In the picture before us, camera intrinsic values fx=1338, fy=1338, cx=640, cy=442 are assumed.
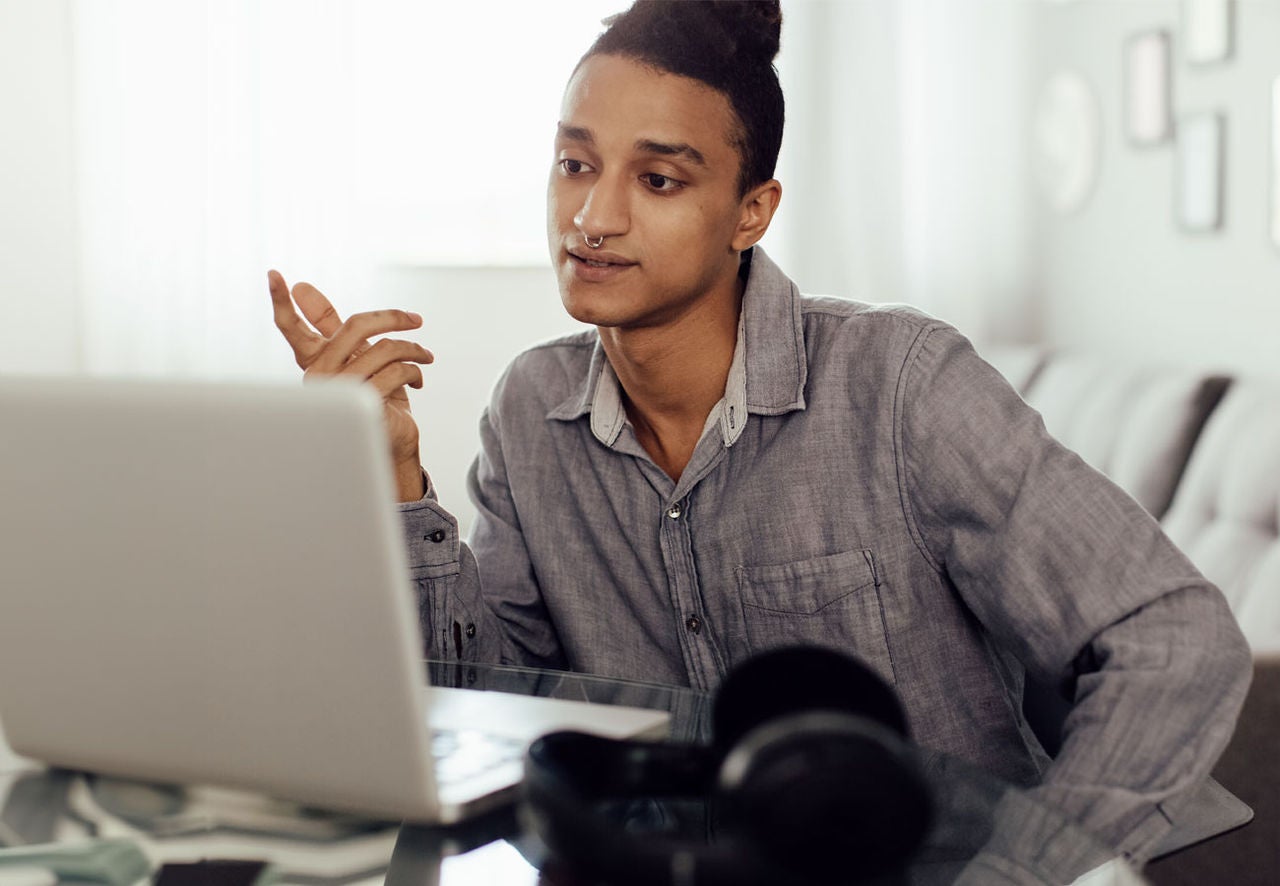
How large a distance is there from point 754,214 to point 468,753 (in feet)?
2.29

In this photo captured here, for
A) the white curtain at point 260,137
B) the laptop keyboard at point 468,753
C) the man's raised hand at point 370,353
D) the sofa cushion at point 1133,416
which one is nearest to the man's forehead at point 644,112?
the man's raised hand at point 370,353

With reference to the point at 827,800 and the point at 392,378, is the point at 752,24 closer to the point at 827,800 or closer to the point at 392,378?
the point at 392,378

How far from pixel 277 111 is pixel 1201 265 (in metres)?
2.24

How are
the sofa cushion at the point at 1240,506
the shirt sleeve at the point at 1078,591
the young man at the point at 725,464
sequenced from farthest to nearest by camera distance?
the sofa cushion at the point at 1240,506 < the young man at the point at 725,464 < the shirt sleeve at the point at 1078,591

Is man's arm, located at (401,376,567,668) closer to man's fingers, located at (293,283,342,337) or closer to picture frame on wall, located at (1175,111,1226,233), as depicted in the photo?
man's fingers, located at (293,283,342,337)

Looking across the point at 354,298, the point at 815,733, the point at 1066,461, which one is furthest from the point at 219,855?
the point at 354,298

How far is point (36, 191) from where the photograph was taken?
3422mm

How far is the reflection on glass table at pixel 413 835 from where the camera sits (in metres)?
0.75

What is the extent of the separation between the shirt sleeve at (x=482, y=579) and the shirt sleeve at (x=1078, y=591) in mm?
442

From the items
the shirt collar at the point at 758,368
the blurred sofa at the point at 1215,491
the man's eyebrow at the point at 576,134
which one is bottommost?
the blurred sofa at the point at 1215,491

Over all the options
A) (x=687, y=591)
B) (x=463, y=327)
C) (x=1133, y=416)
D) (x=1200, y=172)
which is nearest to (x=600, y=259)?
(x=687, y=591)

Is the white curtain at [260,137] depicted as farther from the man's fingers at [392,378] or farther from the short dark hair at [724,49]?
the man's fingers at [392,378]

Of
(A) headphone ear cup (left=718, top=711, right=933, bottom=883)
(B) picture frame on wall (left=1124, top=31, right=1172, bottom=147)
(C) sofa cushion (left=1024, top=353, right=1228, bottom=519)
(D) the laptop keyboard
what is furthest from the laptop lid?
(B) picture frame on wall (left=1124, top=31, right=1172, bottom=147)

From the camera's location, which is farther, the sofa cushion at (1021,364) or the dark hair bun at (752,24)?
the sofa cushion at (1021,364)
